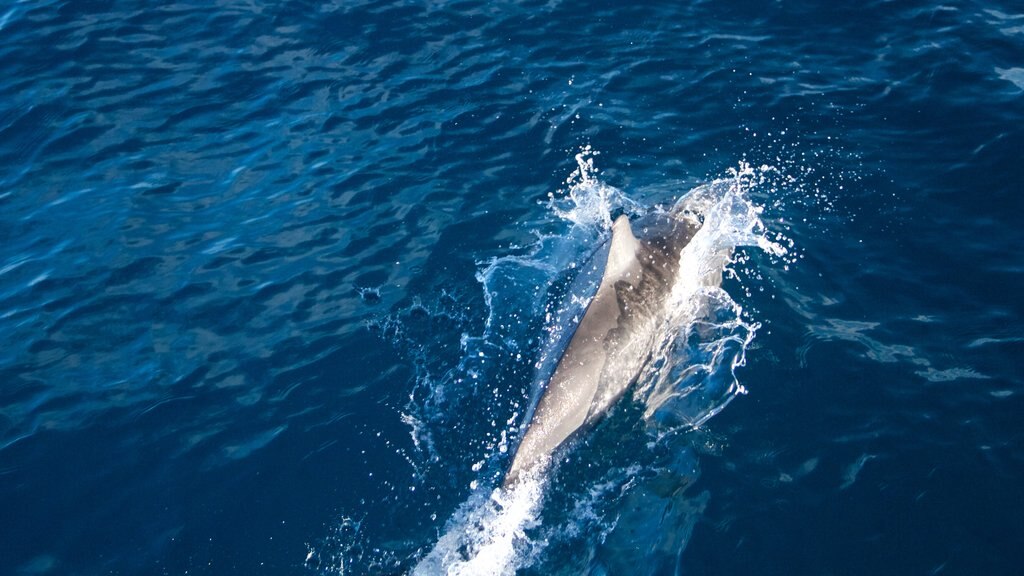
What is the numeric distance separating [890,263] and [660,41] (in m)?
7.07

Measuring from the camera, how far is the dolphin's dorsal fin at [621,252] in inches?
399

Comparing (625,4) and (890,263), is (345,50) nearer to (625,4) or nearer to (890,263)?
(625,4)

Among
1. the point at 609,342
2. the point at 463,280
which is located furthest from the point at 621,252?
the point at 463,280

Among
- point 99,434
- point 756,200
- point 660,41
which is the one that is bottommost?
point 99,434

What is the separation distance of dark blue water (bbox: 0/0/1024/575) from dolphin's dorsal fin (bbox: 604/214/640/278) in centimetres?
122

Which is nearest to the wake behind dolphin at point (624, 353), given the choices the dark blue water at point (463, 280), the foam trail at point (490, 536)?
the foam trail at point (490, 536)

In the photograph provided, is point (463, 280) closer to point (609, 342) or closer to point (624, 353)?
point (609, 342)

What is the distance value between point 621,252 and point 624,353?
1484mm

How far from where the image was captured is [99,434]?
10.0 m

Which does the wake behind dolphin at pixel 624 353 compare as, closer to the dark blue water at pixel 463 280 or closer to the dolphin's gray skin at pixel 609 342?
the dolphin's gray skin at pixel 609 342

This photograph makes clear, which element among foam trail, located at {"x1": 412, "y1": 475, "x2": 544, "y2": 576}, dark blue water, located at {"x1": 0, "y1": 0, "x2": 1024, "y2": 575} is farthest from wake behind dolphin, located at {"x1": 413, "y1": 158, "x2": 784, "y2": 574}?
dark blue water, located at {"x1": 0, "y1": 0, "x2": 1024, "y2": 575}

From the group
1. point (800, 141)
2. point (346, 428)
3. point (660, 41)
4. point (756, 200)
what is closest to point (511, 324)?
point (346, 428)

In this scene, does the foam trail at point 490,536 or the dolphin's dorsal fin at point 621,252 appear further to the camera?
the dolphin's dorsal fin at point 621,252

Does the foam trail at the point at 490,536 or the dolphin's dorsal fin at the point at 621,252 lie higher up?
the dolphin's dorsal fin at the point at 621,252
